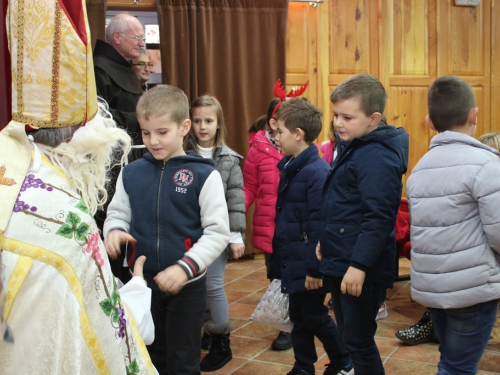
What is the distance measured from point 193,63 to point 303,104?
2.95 m

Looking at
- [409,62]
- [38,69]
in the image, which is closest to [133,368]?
[38,69]

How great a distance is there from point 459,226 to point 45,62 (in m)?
1.58

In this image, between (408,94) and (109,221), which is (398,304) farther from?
(408,94)

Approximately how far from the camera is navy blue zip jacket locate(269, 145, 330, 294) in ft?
9.13

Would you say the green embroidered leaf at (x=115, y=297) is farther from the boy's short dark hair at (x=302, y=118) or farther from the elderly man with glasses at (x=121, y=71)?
the elderly man with glasses at (x=121, y=71)

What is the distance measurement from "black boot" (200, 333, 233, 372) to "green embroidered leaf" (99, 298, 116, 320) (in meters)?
2.06

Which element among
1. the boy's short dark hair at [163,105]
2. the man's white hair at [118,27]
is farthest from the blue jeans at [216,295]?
the man's white hair at [118,27]

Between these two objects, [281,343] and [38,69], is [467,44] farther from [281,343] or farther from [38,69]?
[38,69]

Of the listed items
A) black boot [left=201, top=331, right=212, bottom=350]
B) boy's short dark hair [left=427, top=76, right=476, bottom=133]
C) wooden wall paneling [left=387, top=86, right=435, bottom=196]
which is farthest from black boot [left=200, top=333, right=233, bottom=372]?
wooden wall paneling [left=387, top=86, right=435, bottom=196]

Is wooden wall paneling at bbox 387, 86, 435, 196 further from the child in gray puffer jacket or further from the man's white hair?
the child in gray puffer jacket

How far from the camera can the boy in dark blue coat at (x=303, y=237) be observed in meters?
2.80

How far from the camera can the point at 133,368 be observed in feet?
4.35

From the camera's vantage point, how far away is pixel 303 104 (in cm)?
301

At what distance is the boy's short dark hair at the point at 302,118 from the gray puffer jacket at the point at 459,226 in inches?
29.5
